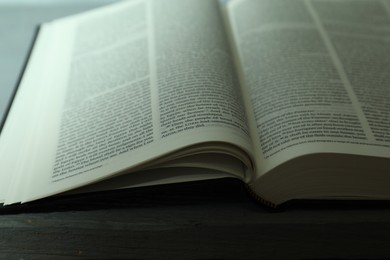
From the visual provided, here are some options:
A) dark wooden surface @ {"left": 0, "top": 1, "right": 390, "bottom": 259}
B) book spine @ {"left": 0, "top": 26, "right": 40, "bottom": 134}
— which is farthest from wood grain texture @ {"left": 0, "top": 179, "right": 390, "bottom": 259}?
book spine @ {"left": 0, "top": 26, "right": 40, "bottom": 134}

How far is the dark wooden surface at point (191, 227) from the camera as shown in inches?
16.0

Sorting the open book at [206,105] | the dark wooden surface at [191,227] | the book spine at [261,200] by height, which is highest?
the open book at [206,105]

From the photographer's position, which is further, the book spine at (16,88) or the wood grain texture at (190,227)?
the book spine at (16,88)

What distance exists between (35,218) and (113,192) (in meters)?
0.09

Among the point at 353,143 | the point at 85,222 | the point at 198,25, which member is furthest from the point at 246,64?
the point at 85,222

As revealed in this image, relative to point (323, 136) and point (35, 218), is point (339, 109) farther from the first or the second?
point (35, 218)

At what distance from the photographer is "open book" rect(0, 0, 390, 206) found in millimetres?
423

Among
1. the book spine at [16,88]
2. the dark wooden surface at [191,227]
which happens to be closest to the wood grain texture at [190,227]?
the dark wooden surface at [191,227]

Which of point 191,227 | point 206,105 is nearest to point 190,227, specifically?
point 191,227

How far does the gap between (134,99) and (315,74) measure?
25cm

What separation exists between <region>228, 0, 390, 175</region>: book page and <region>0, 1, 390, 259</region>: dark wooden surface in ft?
0.21

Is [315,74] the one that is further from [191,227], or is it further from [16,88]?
[16,88]

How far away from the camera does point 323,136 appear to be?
435mm

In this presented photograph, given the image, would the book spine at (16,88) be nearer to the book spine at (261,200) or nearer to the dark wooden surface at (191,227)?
the dark wooden surface at (191,227)
